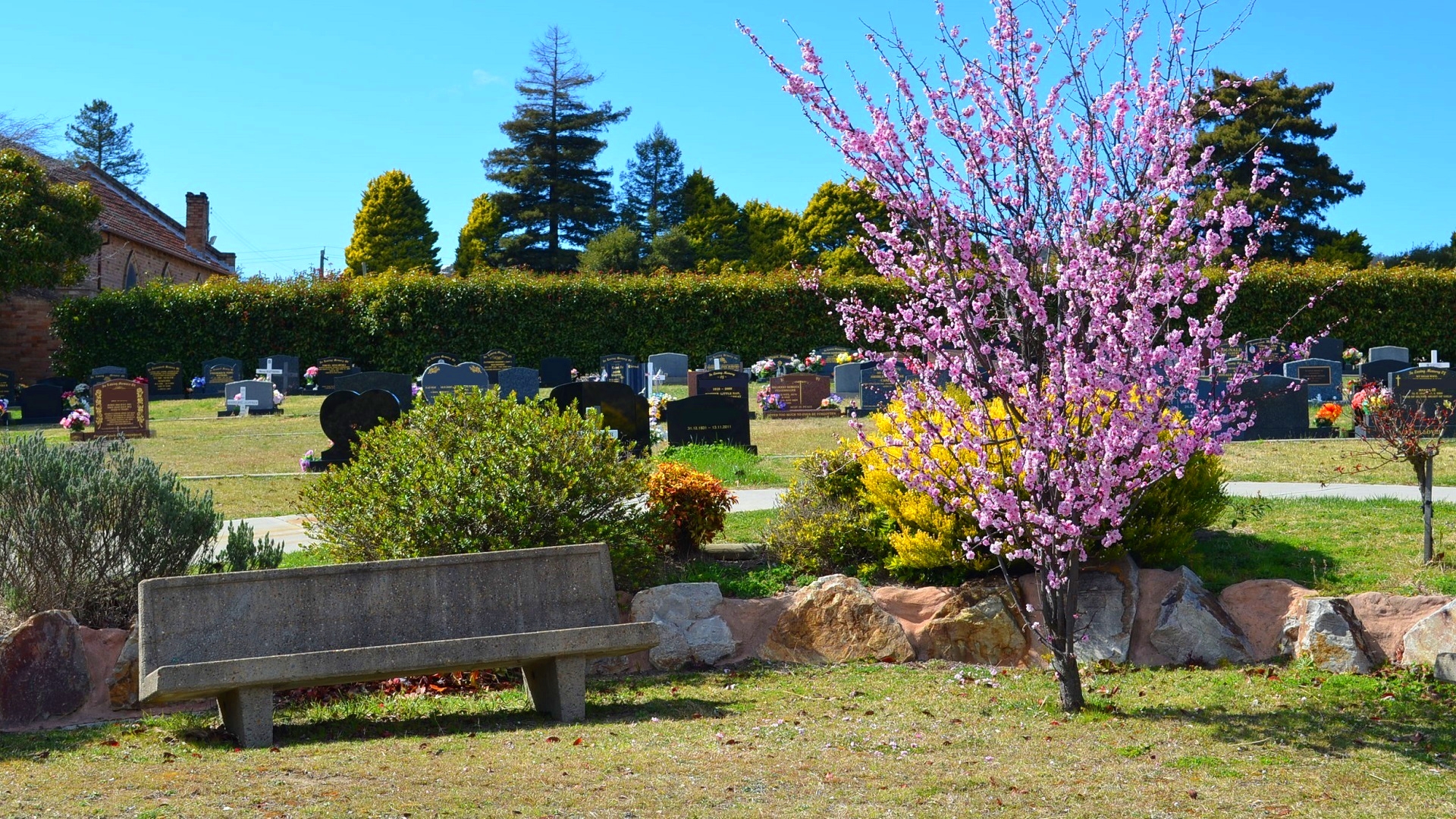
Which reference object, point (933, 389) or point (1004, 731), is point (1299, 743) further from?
point (933, 389)

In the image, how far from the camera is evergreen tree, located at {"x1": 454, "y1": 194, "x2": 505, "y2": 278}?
58.1 metres

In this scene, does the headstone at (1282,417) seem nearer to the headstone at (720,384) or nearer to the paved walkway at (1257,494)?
the paved walkway at (1257,494)

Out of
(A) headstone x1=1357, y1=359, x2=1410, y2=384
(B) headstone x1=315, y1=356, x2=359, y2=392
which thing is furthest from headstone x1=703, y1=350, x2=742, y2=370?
(A) headstone x1=1357, y1=359, x2=1410, y2=384

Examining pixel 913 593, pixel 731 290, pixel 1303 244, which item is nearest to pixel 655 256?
pixel 731 290

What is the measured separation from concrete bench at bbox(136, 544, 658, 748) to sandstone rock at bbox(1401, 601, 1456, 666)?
174 inches

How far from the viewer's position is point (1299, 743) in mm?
5863

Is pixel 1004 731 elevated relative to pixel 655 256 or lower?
lower

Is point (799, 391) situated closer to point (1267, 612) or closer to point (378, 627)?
point (1267, 612)

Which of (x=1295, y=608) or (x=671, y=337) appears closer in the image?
(x=1295, y=608)

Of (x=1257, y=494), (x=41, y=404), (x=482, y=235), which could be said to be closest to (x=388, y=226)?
(x=482, y=235)

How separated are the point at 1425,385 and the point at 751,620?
1507cm

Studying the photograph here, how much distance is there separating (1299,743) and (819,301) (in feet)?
93.7

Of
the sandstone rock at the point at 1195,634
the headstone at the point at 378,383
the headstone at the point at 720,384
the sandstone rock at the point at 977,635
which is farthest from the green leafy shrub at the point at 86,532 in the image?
the headstone at the point at 378,383

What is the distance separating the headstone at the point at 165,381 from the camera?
30.6 meters
